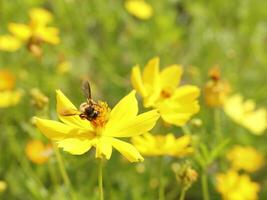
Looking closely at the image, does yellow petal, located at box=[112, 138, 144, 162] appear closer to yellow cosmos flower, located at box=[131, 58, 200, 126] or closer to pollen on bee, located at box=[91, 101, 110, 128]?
pollen on bee, located at box=[91, 101, 110, 128]

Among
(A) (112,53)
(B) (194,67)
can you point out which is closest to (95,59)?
(A) (112,53)

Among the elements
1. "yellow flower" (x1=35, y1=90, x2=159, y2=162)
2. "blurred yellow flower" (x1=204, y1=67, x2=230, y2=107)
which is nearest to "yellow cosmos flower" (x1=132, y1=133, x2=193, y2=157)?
"blurred yellow flower" (x1=204, y1=67, x2=230, y2=107)

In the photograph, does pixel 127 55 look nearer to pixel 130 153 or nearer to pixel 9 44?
pixel 9 44

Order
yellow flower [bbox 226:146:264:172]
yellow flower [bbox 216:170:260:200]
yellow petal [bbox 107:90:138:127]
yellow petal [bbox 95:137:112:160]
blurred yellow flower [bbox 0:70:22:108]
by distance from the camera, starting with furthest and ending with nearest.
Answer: yellow flower [bbox 226:146:264:172] < blurred yellow flower [bbox 0:70:22:108] < yellow flower [bbox 216:170:260:200] < yellow petal [bbox 107:90:138:127] < yellow petal [bbox 95:137:112:160]

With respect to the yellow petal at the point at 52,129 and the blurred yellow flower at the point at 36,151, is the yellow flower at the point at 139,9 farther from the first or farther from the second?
the yellow petal at the point at 52,129

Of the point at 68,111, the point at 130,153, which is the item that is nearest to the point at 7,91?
the point at 68,111
